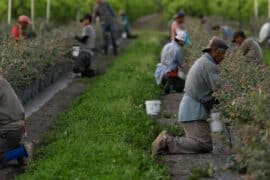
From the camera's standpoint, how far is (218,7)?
42.1m

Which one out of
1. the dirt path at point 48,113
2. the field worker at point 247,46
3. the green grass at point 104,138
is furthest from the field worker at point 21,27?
the field worker at point 247,46

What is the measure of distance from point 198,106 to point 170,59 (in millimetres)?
5175

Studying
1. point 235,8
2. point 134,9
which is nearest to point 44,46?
point 235,8

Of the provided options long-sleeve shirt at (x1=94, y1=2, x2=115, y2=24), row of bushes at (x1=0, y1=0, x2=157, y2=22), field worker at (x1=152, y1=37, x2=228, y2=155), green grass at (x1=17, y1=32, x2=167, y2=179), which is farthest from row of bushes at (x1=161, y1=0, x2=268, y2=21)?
field worker at (x1=152, y1=37, x2=228, y2=155)

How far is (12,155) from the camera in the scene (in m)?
9.54

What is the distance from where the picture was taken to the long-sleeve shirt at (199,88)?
1014 centimetres

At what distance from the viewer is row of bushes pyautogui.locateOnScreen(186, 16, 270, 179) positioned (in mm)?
6635

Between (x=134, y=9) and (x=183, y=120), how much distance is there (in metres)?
37.0

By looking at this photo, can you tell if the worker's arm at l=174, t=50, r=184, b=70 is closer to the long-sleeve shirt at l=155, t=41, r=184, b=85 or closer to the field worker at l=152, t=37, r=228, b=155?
the long-sleeve shirt at l=155, t=41, r=184, b=85

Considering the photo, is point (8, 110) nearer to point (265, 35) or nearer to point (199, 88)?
point (199, 88)

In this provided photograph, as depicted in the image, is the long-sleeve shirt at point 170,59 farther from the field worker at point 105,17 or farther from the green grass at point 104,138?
the field worker at point 105,17

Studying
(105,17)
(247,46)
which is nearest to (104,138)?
(247,46)

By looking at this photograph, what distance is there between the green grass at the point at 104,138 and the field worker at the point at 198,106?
1.09 ft

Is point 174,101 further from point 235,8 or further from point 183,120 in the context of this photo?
point 235,8
